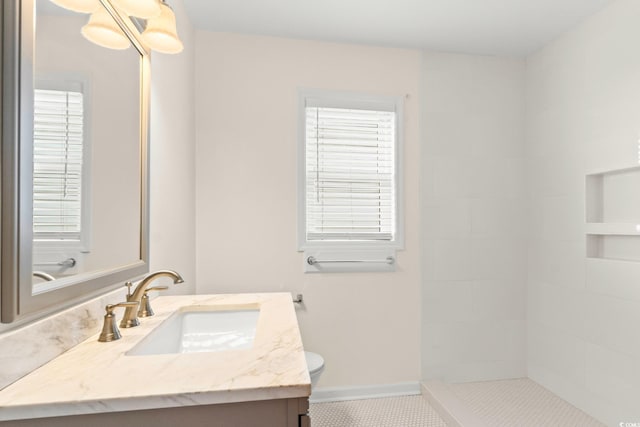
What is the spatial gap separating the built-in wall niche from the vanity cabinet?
6.61ft

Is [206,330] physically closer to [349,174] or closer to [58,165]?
[58,165]

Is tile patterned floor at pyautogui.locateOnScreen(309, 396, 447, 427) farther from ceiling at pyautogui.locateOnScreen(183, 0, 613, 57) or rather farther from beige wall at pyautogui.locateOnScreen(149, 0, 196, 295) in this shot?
ceiling at pyautogui.locateOnScreen(183, 0, 613, 57)

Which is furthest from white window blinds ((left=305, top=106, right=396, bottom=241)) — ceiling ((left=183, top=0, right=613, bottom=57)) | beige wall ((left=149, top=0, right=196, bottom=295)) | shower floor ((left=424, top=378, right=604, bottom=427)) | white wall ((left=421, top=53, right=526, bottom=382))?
Result: shower floor ((left=424, top=378, right=604, bottom=427))

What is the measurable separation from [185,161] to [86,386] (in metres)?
1.48

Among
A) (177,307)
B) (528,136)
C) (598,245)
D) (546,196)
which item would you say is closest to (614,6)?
(528,136)

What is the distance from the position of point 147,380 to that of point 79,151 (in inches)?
24.4

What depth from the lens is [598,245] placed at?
207cm

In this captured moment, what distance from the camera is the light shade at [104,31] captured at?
3.35 ft

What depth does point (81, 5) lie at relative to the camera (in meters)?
0.96

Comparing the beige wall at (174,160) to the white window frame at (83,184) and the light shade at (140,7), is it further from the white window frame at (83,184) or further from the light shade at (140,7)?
the white window frame at (83,184)

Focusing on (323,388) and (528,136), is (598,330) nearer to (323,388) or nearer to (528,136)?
(528,136)

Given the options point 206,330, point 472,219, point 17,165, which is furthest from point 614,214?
point 17,165

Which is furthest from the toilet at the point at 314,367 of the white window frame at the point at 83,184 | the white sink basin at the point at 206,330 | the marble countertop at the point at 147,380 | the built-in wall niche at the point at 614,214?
the built-in wall niche at the point at 614,214

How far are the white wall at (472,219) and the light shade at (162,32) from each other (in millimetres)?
1696
